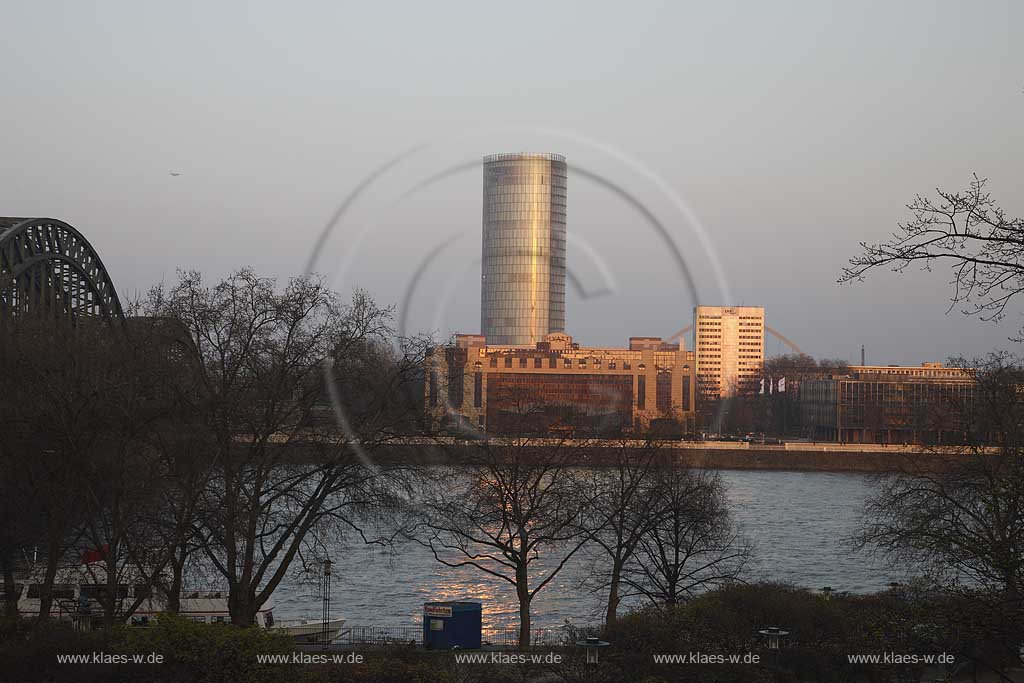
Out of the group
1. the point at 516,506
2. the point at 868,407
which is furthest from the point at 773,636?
the point at 868,407

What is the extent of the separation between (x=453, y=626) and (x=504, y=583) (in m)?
12.6

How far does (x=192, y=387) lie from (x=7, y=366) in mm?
5896

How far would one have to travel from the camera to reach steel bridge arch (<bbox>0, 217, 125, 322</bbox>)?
40.4 meters

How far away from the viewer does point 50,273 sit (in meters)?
47.0

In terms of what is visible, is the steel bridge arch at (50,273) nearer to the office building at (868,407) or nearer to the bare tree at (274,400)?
the bare tree at (274,400)

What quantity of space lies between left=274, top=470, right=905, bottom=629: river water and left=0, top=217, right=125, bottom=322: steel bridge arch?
12.5 meters

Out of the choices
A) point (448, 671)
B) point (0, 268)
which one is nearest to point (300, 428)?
point (448, 671)

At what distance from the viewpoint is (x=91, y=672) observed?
1335 cm

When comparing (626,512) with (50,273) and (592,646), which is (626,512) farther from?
(50,273)

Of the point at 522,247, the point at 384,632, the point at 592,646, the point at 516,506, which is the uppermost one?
the point at 522,247

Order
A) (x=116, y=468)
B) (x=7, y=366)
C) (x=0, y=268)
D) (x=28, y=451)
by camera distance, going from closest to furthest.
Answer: (x=116, y=468), (x=28, y=451), (x=7, y=366), (x=0, y=268)

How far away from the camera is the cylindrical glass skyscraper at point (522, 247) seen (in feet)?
550

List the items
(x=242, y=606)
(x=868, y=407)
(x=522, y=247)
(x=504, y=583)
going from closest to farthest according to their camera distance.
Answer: (x=242, y=606), (x=504, y=583), (x=868, y=407), (x=522, y=247)

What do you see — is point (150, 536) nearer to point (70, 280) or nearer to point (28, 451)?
point (28, 451)
